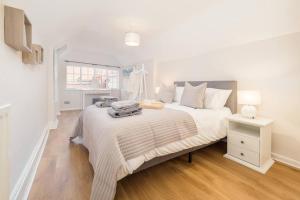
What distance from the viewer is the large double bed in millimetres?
1187

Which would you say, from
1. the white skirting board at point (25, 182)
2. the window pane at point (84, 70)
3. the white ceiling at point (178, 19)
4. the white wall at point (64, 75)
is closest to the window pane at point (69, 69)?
the white wall at point (64, 75)

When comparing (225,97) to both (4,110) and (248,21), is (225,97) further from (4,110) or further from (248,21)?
(4,110)

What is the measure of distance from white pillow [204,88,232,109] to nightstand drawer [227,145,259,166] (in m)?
0.68

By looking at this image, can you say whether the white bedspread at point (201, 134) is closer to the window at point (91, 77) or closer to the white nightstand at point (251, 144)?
the white nightstand at point (251, 144)

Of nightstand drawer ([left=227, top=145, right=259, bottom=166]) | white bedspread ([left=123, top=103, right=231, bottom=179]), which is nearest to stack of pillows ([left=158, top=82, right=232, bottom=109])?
white bedspread ([left=123, top=103, right=231, bottom=179])

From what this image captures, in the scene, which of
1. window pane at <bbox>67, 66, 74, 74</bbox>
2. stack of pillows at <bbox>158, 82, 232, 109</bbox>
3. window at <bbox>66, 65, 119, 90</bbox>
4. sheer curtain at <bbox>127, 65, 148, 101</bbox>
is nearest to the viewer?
stack of pillows at <bbox>158, 82, 232, 109</bbox>

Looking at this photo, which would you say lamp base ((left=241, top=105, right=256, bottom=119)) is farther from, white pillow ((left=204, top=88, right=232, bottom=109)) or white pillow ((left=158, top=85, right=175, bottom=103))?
white pillow ((left=158, top=85, right=175, bottom=103))

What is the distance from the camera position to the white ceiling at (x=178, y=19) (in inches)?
73.9

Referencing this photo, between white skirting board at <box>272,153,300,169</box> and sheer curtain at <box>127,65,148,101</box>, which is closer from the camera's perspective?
white skirting board at <box>272,153,300,169</box>

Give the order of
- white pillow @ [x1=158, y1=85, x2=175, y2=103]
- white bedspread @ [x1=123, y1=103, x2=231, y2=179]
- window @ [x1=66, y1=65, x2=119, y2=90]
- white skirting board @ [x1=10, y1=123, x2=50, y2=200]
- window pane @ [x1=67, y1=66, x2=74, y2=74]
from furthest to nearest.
→ window @ [x1=66, y1=65, x2=119, y2=90]
window pane @ [x1=67, y1=66, x2=74, y2=74]
white pillow @ [x1=158, y1=85, x2=175, y2=103]
white bedspread @ [x1=123, y1=103, x2=231, y2=179]
white skirting board @ [x1=10, y1=123, x2=50, y2=200]

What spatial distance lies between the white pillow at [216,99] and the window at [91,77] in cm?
497

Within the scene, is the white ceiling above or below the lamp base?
above

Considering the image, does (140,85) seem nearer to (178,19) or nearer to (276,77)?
(178,19)

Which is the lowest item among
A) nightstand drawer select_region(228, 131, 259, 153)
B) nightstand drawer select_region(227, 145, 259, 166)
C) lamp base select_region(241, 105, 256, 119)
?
nightstand drawer select_region(227, 145, 259, 166)
